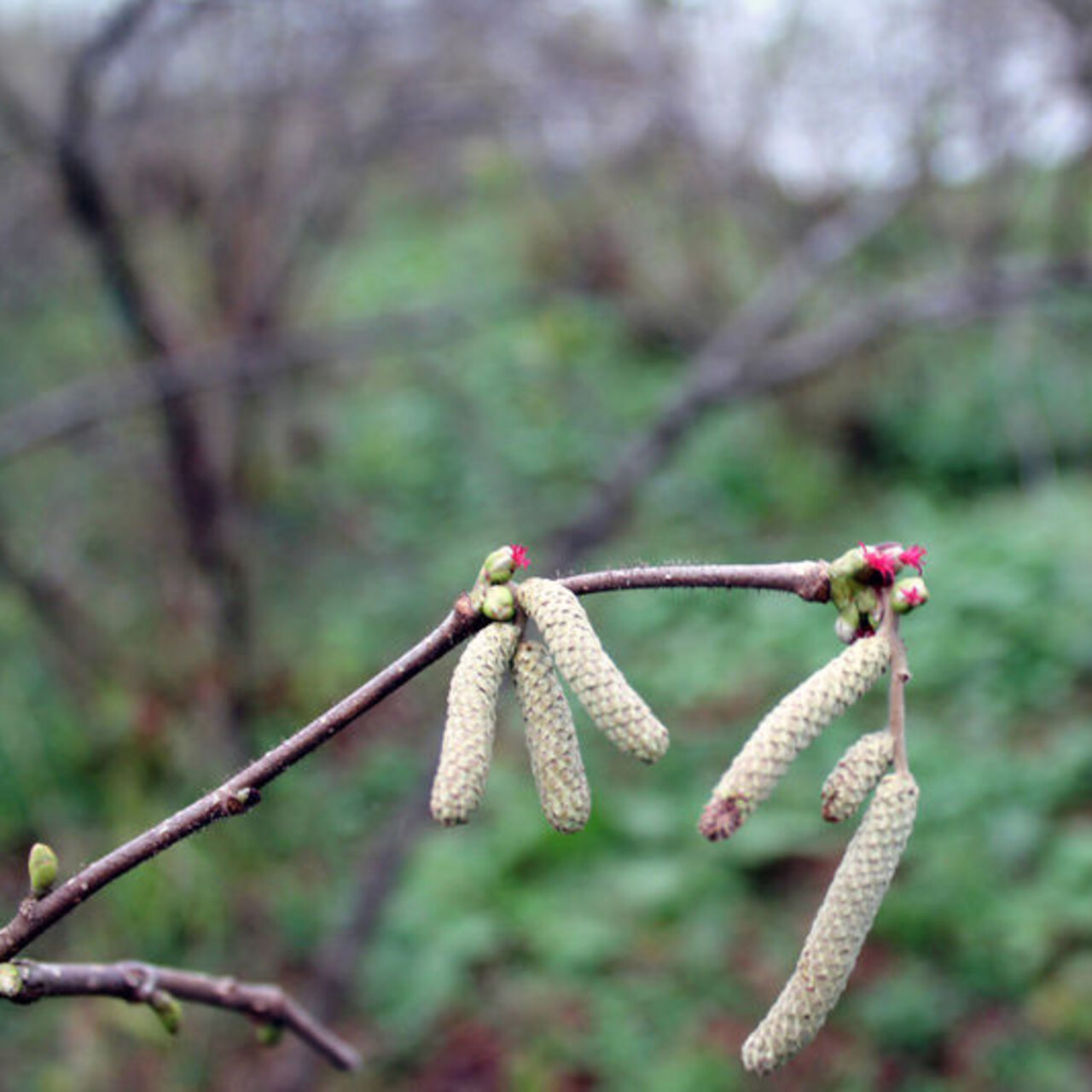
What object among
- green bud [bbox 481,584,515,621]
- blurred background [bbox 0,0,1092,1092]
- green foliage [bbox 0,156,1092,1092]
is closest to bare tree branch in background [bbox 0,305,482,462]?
blurred background [bbox 0,0,1092,1092]

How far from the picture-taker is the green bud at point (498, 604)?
3.10ft

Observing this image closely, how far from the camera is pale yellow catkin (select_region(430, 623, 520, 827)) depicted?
82 cm

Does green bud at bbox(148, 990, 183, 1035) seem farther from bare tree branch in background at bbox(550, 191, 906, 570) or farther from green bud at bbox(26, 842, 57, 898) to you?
bare tree branch in background at bbox(550, 191, 906, 570)

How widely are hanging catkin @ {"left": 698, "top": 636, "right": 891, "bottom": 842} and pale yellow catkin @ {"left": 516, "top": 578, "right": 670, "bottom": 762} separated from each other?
0.06m

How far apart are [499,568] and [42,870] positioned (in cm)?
47

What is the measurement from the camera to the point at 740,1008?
11.4ft

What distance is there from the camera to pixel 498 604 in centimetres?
95

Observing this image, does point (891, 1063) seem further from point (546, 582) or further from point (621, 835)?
point (546, 582)

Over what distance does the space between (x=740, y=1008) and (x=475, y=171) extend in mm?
7242

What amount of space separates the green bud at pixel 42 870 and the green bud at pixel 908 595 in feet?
2.39

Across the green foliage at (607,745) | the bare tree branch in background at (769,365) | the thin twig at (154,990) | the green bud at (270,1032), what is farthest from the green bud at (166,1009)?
the green foliage at (607,745)

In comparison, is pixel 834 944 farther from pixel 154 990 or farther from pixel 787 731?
pixel 154 990

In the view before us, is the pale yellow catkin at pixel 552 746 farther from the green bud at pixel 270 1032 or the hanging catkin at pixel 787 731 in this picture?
the green bud at pixel 270 1032

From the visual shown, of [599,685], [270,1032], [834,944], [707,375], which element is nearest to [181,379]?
[707,375]
